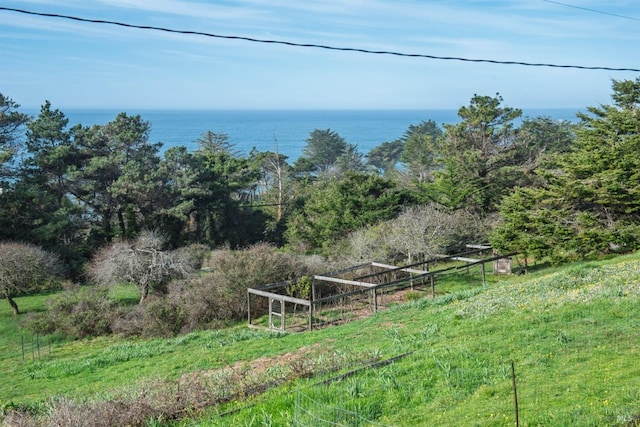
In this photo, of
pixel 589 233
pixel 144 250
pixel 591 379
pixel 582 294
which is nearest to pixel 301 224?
pixel 144 250

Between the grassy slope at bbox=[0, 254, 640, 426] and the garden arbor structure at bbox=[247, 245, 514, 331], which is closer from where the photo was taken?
the grassy slope at bbox=[0, 254, 640, 426]

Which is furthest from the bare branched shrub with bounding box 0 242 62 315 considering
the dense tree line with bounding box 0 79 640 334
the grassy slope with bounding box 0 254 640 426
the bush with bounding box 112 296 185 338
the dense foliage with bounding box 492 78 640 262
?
the dense foliage with bounding box 492 78 640 262

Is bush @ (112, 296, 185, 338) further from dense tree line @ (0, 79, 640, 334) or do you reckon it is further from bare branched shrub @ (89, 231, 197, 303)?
bare branched shrub @ (89, 231, 197, 303)

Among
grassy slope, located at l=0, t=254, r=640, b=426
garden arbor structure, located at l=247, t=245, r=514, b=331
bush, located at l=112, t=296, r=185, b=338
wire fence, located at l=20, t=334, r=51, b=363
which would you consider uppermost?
grassy slope, located at l=0, t=254, r=640, b=426

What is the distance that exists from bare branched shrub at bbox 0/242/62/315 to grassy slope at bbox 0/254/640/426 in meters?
8.15

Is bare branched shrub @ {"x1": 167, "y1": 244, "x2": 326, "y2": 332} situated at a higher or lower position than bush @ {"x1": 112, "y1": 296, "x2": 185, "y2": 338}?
higher

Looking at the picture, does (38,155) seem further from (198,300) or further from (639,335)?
(639,335)

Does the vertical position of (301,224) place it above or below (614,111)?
below

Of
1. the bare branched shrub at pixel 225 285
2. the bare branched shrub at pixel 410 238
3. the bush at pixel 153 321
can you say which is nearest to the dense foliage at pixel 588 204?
the bare branched shrub at pixel 410 238

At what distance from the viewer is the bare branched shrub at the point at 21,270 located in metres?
24.5

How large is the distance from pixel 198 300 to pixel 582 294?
13.6 metres

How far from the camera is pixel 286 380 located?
9.16 m

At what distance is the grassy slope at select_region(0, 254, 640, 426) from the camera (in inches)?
264

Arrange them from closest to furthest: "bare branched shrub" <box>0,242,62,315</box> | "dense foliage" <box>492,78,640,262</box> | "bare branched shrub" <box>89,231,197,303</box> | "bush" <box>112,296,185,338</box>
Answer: "bush" <box>112,296,185,338</box>, "dense foliage" <box>492,78,640,262</box>, "bare branched shrub" <box>0,242,62,315</box>, "bare branched shrub" <box>89,231,197,303</box>
